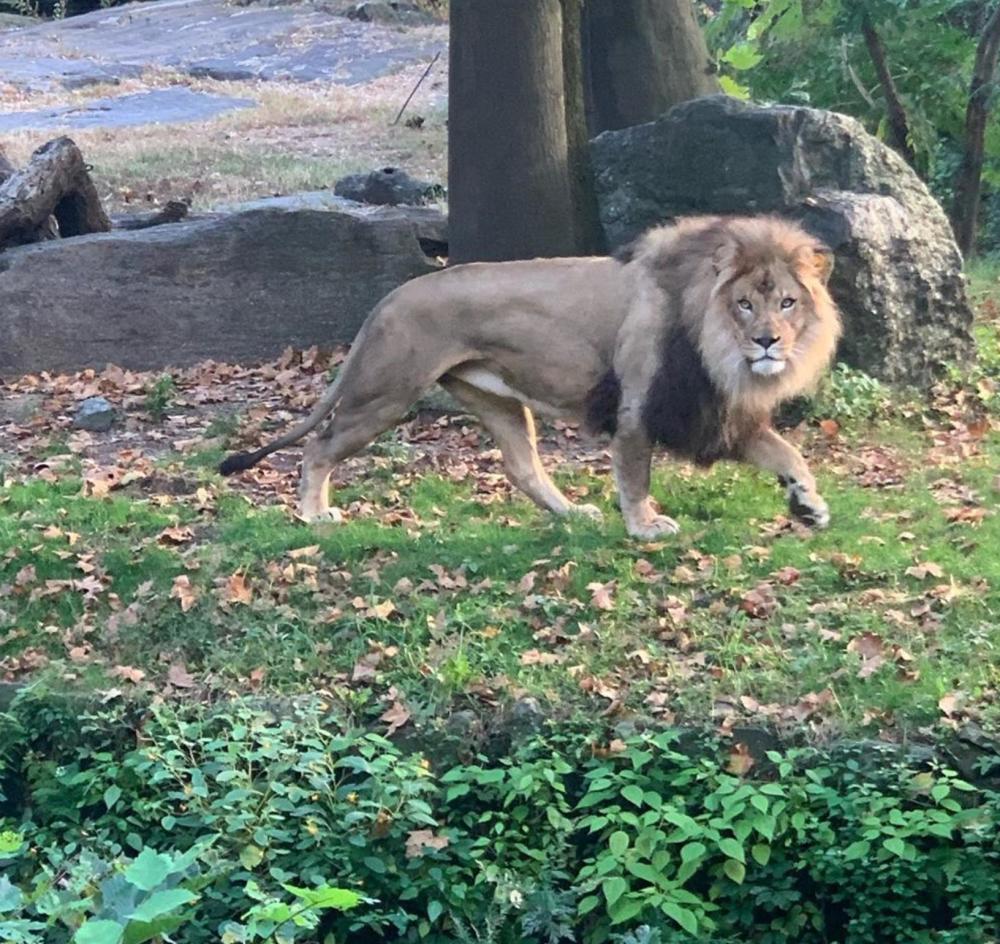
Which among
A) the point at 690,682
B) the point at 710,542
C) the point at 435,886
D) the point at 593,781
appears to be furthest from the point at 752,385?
the point at 435,886

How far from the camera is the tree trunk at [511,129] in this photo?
A: 32.1 feet

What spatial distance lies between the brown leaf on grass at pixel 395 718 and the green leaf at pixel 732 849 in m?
1.36

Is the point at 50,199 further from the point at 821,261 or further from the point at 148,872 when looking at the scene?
the point at 148,872

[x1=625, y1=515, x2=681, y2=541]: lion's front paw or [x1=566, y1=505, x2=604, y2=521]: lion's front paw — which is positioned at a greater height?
[x1=625, y1=515, x2=681, y2=541]: lion's front paw

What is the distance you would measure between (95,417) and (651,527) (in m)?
3.93

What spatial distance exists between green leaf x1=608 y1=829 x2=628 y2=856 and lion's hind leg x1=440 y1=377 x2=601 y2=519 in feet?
8.66

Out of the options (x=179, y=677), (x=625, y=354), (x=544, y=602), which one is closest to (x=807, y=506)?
(x=625, y=354)

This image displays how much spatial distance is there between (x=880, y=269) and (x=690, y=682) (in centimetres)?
407

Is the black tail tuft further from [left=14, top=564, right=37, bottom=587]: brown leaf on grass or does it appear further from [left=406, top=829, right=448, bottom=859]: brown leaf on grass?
[left=406, top=829, right=448, bottom=859]: brown leaf on grass

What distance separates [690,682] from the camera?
6258 millimetres

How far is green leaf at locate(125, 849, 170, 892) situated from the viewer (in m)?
2.94

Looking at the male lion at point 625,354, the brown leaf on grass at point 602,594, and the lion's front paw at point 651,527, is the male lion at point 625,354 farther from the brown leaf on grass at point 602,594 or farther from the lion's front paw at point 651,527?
A: the brown leaf on grass at point 602,594

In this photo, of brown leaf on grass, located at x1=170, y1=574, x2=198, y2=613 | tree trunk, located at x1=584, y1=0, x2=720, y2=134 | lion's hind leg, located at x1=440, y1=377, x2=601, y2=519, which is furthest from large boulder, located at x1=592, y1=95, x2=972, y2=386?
brown leaf on grass, located at x1=170, y1=574, x2=198, y2=613

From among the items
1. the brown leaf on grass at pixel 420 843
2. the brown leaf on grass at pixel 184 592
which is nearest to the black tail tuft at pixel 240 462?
the brown leaf on grass at pixel 184 592
